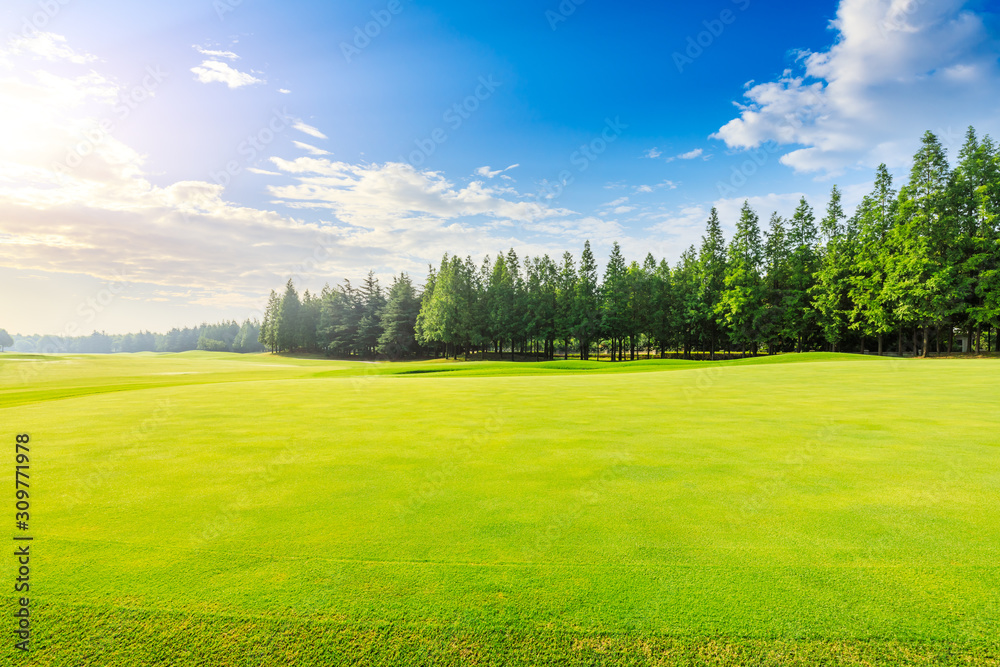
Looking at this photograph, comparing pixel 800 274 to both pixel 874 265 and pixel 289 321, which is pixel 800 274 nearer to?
pixel 874 265

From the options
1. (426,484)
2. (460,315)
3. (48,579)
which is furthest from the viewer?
(460,315)

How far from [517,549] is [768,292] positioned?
6545cm

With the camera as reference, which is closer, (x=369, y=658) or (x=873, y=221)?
(x=369, y=658)

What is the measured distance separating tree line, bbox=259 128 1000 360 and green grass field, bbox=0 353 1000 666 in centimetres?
4845

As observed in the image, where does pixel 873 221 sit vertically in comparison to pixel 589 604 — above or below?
above

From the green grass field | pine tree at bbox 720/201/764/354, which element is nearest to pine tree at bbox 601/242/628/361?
pine tree at bbox 720/201/764/354

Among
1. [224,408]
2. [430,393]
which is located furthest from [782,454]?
[224,408]

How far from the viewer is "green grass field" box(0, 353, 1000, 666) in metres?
2.92

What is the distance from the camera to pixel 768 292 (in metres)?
58.9

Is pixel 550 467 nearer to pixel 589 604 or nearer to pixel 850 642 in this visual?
pixel 589 604

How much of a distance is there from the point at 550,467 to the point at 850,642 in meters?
4.02

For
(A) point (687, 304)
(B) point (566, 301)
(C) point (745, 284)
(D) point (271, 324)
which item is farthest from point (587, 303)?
(D) point (271, 324)

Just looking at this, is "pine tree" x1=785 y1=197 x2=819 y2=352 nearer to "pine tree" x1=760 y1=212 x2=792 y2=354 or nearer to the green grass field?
"pine tree" x1=760 y1=212 x2=792 y2=354

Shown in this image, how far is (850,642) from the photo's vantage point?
9.36ft
